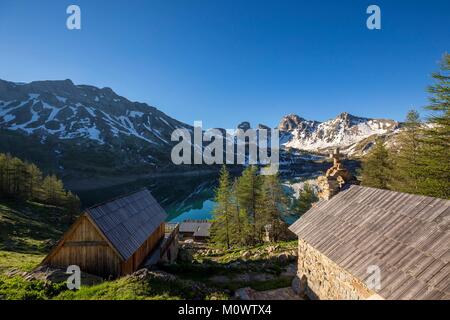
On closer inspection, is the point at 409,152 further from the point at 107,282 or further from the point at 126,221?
the point at 107,282

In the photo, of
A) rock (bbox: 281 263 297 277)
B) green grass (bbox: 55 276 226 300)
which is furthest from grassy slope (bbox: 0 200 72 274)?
rock (bbox: 281 263 297 277)

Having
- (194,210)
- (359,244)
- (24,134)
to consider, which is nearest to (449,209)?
(359,244)

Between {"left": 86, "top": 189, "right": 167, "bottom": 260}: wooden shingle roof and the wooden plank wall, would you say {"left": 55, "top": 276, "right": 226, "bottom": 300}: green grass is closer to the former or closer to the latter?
the wooden plank wall

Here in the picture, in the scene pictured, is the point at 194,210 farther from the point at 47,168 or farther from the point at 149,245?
the point at 47,168

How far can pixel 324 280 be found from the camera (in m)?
12.4

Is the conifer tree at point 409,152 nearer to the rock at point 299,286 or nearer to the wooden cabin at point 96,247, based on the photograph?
the rock at point 299,286

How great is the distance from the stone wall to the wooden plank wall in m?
10.9

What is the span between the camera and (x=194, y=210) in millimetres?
72750

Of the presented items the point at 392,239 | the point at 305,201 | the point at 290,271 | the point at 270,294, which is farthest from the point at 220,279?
the point at 305,201

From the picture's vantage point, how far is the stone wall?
31.6 ft

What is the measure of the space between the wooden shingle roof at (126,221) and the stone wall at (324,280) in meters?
10.3

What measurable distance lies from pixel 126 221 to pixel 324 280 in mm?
12611

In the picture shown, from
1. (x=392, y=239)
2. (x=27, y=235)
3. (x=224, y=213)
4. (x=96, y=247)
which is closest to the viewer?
(x=392, y=239)
